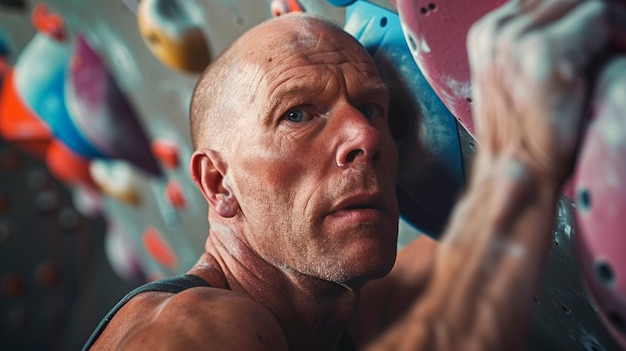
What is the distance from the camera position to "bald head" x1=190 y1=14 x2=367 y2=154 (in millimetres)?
1104

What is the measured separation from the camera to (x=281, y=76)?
1.07 metres

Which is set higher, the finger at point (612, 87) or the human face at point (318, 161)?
the finger at point (612, 87)

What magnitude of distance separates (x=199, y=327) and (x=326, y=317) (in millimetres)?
317

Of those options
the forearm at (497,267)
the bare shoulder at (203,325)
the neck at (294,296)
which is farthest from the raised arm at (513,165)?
the neck at (294,296)

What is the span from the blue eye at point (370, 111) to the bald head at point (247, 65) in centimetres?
10

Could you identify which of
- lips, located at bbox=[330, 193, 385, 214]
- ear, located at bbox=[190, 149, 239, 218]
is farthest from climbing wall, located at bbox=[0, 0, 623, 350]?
A: ear, located at bbox=[190, 149, 239, 218]

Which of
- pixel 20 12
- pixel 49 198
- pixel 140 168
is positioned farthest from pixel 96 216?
pixel 20 12

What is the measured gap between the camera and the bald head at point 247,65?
3.62ft

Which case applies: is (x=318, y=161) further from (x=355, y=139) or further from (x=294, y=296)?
(x=294, y=296)

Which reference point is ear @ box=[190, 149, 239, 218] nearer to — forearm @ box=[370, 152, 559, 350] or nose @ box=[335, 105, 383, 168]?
nose @ box=[335, 105, 383, 168]

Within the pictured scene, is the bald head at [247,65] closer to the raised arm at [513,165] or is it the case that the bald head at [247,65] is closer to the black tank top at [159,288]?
the black tank top at [159,288]

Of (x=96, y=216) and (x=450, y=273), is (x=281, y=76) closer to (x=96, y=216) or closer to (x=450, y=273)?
(x=450, y=273)

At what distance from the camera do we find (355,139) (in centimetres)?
103

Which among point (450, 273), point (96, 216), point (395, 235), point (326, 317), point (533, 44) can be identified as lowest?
point (96, 216)
